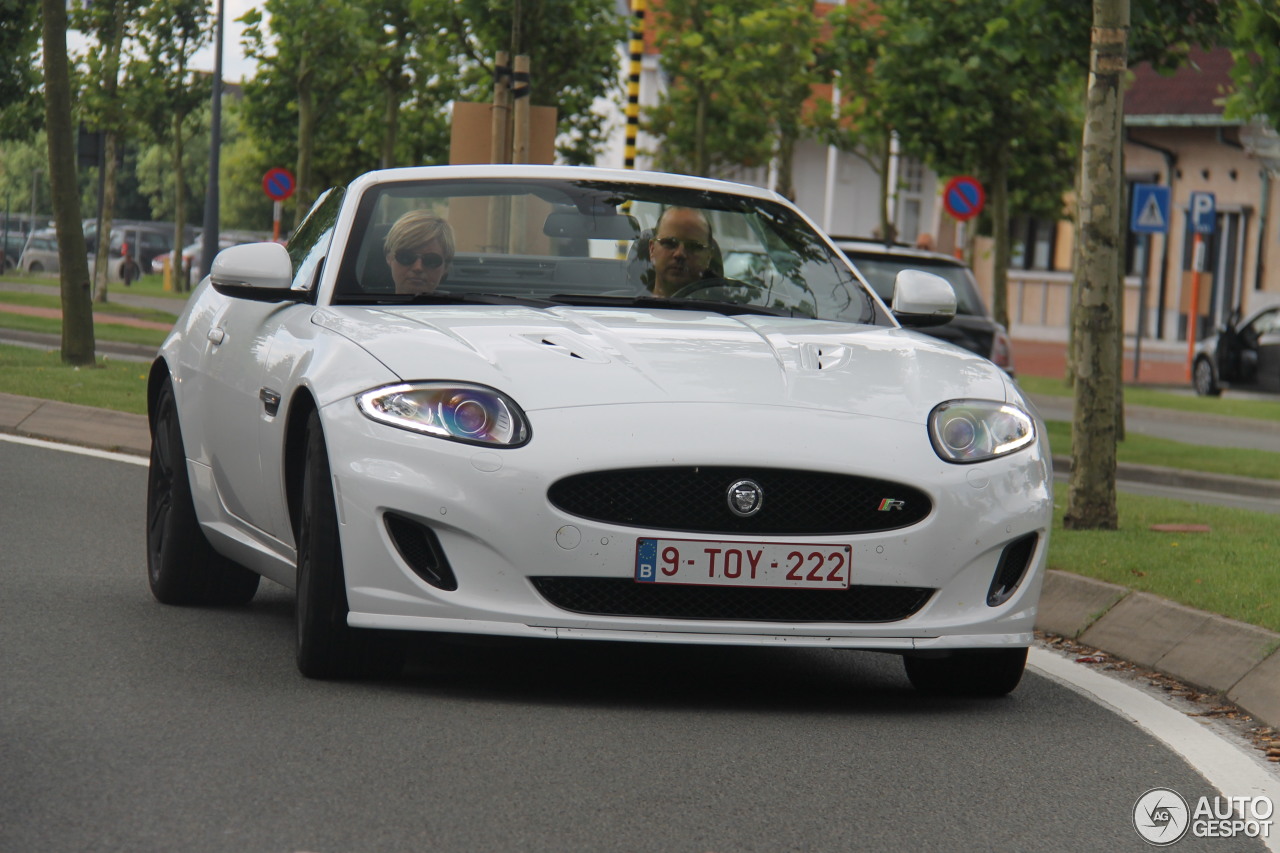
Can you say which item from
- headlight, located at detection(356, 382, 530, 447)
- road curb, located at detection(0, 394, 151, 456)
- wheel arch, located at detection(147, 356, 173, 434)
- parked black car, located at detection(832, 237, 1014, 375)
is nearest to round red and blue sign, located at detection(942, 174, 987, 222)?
parked black car, located at detection(832, 237, 1014, 375)

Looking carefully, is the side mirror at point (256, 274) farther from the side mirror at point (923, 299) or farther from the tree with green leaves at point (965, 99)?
the tree with green leaves at point (965, 99)

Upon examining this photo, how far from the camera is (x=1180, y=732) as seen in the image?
17.9ft

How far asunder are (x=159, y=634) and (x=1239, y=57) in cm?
929

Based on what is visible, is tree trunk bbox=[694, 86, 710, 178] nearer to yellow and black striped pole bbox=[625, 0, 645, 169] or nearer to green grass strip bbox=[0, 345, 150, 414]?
yellow and black striped pole bbox=[625, 0, 645, 169]

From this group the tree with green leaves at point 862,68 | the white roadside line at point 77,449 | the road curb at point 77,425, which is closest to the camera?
the white roadside line at point 77,449

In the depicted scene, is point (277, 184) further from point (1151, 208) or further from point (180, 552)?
point (180, 552)

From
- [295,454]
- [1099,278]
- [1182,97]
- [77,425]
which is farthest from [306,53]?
[295,454]

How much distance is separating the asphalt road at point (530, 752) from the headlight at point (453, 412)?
25.7 inches

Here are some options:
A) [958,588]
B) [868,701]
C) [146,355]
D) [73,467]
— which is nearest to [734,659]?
[868,701]

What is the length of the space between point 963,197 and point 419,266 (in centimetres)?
2152

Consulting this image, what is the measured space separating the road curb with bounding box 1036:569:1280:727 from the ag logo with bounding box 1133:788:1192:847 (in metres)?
1.09

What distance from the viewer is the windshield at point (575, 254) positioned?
20.4ft

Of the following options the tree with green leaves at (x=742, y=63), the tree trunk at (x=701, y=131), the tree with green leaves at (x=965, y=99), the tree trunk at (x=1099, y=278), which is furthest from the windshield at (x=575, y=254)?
the tree trunk at (x=701, y=131)

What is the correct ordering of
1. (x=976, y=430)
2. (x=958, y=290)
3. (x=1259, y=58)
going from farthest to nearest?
1. (x=958, y=290)
2. (x=1259, y=58)
3. (x=976, y=430)
